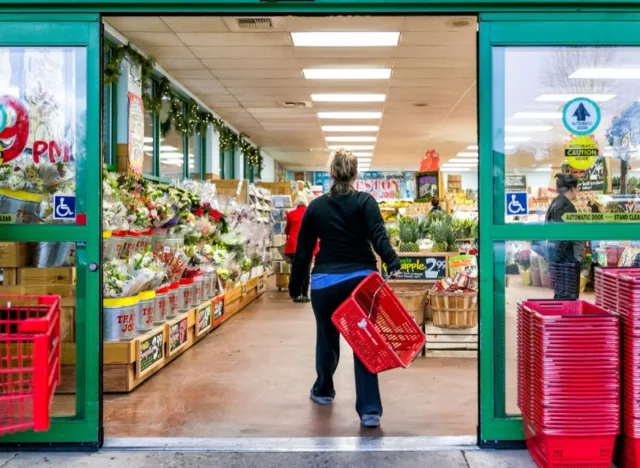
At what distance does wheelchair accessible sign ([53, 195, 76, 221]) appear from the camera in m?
3.44

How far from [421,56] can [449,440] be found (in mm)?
5549

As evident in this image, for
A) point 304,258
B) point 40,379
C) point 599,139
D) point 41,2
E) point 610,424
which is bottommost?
point 610,424

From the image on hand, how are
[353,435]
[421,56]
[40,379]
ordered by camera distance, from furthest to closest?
[421,56]
[353,435]
[40,379]

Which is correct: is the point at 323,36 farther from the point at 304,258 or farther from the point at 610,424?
the point at 610,424

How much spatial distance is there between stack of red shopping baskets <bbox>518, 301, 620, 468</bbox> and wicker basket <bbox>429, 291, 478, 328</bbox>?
2603mm

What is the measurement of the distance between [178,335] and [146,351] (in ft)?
3.00

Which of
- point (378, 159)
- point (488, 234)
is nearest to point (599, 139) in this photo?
point (488, 234)

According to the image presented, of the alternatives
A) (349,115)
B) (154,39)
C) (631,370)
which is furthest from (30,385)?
(349,115)

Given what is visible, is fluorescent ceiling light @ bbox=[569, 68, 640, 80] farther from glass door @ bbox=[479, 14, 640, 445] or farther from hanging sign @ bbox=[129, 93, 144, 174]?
hanging sign @ bbox=[129, 93, 144, 174]

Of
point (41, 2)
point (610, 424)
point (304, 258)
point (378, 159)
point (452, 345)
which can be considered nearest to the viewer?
point (610, 424)

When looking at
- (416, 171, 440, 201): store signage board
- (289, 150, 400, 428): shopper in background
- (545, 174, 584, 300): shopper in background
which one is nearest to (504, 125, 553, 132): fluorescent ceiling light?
(545, 174, 584, 300): shopper in background

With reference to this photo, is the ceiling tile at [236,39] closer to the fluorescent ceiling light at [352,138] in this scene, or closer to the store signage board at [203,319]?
the store signage board at [203,319]

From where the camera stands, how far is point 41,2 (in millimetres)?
3412

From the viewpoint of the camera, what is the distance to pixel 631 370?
2.95 metres
